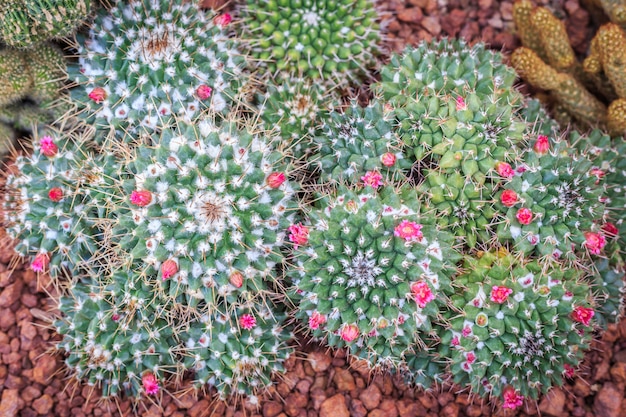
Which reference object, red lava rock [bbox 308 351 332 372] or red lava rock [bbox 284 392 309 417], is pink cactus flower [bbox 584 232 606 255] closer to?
red lava rock [bbox 308 351 332 372]

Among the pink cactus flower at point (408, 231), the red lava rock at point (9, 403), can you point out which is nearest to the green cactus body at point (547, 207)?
the pink cactus flower at point (408, 231)

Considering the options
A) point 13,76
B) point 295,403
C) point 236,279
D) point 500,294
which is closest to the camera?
point 236,279

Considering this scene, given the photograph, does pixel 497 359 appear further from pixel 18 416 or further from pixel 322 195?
pixel 18 416

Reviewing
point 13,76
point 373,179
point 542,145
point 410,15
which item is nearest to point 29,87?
point 13,76

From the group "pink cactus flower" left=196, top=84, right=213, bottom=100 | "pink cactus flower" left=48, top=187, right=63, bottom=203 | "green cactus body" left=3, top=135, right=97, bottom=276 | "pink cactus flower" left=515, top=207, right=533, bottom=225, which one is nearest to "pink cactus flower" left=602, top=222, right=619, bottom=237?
"pink cactus flower" left=515, top=207, right=533, bottom=225

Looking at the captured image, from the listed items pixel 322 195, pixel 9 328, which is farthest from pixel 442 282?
pixel 9 328

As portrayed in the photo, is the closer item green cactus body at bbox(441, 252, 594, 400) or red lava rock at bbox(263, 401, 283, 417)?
green cactus body at bbox(441, 252, 594, 400)

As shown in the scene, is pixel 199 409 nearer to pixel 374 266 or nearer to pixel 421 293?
pixel 374 266
